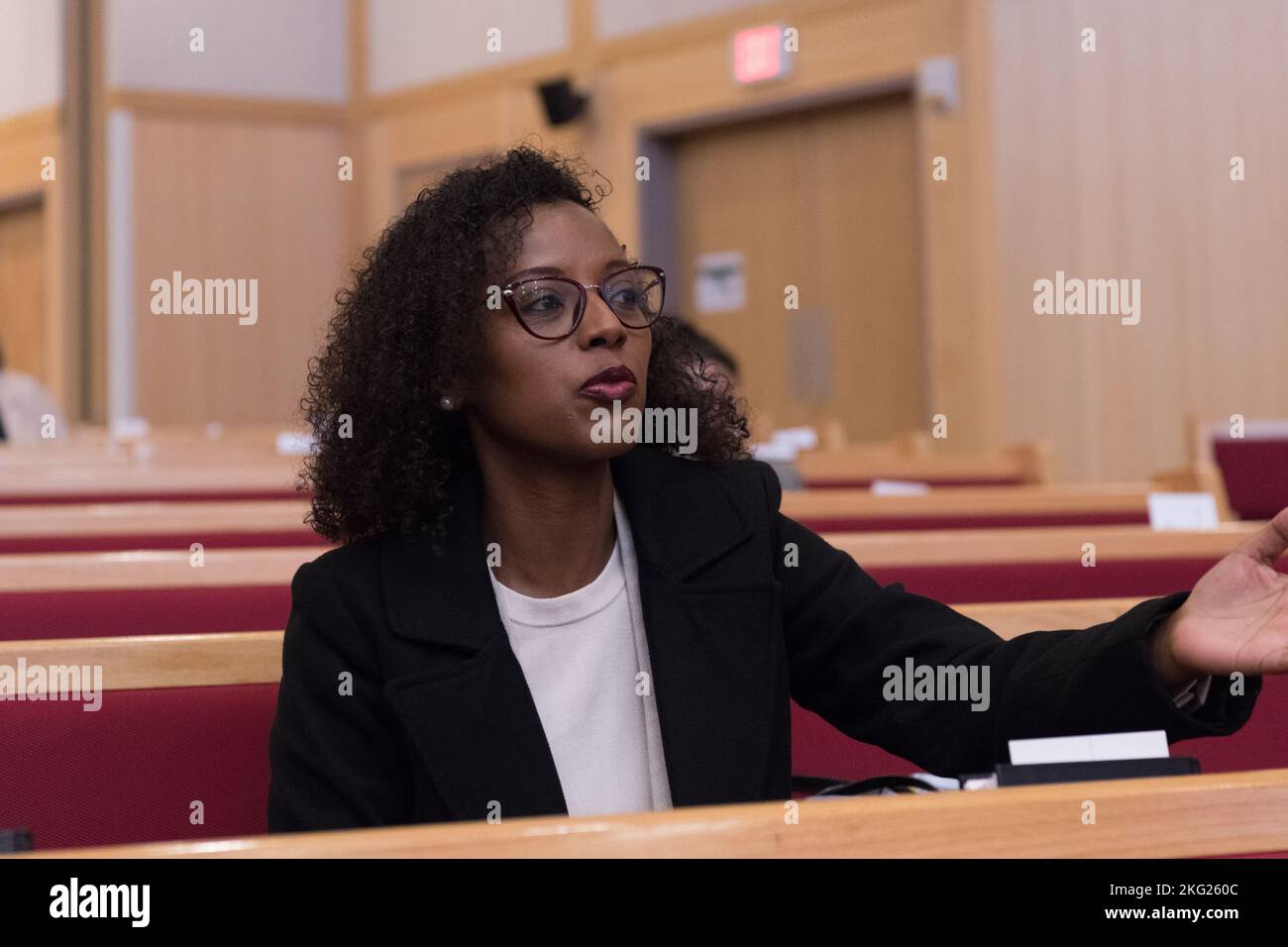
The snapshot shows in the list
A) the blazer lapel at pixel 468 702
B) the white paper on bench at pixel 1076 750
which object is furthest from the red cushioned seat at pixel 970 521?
the white paper on bench at pixel 1076 750

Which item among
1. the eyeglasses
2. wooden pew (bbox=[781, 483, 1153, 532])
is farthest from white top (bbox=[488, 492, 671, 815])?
wooden pew (bbox=[781, 483, 1153, 532])

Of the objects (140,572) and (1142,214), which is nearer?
(140,572)

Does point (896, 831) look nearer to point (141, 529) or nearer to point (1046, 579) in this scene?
point (1046, 579)

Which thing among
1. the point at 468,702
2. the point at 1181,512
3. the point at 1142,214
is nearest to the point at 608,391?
the point at 468,702

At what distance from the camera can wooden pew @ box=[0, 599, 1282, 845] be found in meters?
1.48

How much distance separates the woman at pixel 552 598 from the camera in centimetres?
144

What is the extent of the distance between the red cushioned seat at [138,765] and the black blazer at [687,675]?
0.35ft

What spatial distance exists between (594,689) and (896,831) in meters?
0.76

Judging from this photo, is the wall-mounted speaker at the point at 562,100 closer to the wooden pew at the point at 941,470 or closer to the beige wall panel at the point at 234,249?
the beige wall panel at the point at 234,249

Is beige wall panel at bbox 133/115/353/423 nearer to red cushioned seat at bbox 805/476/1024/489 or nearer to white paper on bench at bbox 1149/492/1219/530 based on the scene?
red cushioned seat at bbox 805/476/1024/489

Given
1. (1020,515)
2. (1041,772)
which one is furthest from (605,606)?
(1020,515)

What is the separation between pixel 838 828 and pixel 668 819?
3.5 inches

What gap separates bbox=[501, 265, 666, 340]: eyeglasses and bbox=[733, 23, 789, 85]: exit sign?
6.32 m

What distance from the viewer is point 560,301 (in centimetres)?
155
